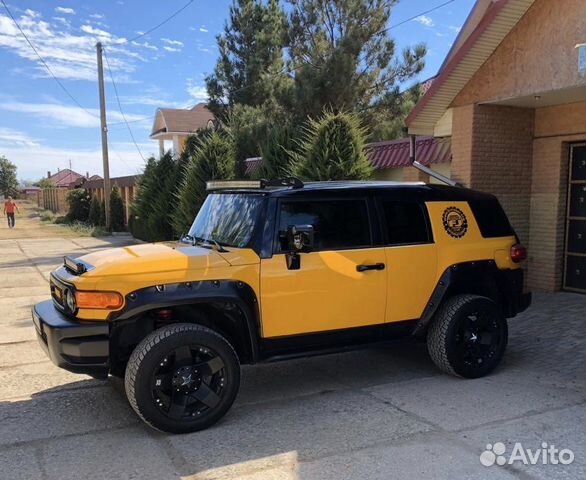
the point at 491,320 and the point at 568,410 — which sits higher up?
the point at 491,320

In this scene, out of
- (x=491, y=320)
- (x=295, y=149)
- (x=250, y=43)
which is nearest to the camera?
(x=491, y=320)

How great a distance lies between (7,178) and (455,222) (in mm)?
101612

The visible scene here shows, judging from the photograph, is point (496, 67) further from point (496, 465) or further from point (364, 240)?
point (496, 465)

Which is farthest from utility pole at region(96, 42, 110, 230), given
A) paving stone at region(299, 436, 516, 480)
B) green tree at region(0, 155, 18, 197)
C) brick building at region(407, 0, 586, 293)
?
green tree at region(0, 155, 18, 197)

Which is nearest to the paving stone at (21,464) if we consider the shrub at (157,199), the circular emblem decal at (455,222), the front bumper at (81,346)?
the front bumper at (81,346)

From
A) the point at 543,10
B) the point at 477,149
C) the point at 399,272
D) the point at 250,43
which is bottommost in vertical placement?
the point at 399,272

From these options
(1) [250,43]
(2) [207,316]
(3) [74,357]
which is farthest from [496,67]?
(1) [250,43]

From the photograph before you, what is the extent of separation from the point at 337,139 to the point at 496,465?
7.85 metres

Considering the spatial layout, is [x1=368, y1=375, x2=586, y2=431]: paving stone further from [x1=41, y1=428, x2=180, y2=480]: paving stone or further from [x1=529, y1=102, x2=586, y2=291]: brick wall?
[x1=529, y1=102, x2=586, y2=291]: brick wall

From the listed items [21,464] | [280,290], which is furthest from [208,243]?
[21,464]

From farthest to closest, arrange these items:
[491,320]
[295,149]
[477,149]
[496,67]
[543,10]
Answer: [295,149] → [477,149] → [496,67] → [543,10] → [491,320]

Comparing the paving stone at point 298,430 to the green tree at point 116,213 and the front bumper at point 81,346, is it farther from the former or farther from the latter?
the green tree at point 116,213

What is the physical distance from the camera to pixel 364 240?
5.07 m

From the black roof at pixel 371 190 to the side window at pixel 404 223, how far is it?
0.35 ft
